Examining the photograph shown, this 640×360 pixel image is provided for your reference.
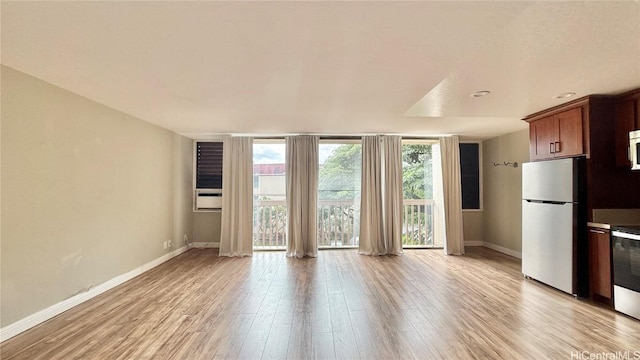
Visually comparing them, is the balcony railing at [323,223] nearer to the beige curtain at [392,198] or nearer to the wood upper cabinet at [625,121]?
the beige curtain at [392,198]

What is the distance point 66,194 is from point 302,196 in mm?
3254

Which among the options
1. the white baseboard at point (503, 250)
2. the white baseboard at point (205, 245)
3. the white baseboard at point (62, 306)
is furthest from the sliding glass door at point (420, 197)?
the white baseboard at point (62, 306)

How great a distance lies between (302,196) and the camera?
5.34 m

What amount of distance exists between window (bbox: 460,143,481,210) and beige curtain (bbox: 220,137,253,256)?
4255 millimetres

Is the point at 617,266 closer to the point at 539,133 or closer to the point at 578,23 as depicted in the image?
the point at 539,133

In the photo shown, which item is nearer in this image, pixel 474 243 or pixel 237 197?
pixel 237 197

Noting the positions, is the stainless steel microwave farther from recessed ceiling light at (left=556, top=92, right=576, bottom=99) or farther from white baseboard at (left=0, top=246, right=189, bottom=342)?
white baseboard at (left=0, top=246, right=189, bottom=342)

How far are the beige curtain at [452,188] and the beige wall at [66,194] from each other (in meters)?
5.02

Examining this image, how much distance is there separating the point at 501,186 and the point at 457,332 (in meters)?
3.98

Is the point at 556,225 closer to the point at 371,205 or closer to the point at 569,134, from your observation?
the point at 569,134

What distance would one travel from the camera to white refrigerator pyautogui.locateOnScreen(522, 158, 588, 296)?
3.23 m

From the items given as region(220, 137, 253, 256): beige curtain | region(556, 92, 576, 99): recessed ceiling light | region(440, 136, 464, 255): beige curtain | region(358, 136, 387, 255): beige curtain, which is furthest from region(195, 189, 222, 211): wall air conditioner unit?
region(556, 92, 576, 99): recessed ceiling light

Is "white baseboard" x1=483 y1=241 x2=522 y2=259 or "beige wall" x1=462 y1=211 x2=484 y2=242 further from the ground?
"beige wall" x1=462 y1=211 x2=484 y2=242

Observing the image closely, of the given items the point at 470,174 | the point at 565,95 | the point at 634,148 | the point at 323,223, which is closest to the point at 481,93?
the point at 565,95
